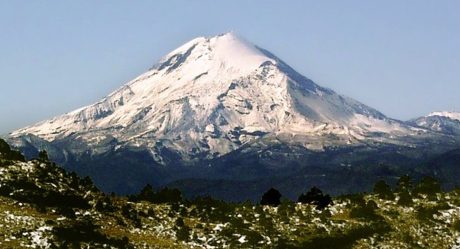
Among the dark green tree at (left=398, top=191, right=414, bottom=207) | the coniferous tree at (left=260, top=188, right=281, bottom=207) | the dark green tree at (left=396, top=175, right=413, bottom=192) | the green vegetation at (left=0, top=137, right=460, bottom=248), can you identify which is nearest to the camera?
the green vegetation at (left=0, top=137, right=460, bottom=248)

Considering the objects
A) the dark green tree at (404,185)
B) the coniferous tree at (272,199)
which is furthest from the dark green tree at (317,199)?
the dark green tree at (404,185)

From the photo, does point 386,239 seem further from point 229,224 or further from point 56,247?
point 56,247

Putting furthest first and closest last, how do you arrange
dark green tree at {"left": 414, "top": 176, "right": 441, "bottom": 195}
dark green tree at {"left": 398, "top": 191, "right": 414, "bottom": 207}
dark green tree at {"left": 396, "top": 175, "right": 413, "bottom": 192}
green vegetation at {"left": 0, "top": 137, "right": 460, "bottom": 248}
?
dark green tree at {"left": 396, "top": 175, "right": 413, "bottom": 192} < dark green tree at {"left": 414, "top": 176, "right": 441, "bottom": 195} < dark green tree at {"left": 398, "top": 191, "right": 414, "bottom": 207} < green vegetation at {"left": 0, "top": 137, "right": 460, "bottom": 248}

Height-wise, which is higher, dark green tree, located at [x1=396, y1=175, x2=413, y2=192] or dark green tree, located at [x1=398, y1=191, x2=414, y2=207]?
dark green tree, located at [x1=396, y1=175, x2=413, y2=192]

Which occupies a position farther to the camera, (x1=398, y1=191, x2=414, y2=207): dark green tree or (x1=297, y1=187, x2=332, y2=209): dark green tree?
(x1=297, y1=187, x2=332, y2=209): dark green tree

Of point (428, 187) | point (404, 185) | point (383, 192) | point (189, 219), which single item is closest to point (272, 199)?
point (383, 192)

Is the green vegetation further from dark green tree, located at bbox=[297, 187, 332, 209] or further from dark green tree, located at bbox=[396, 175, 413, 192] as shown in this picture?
dark green tree, located at bbox=[396, 175, 413, 192]

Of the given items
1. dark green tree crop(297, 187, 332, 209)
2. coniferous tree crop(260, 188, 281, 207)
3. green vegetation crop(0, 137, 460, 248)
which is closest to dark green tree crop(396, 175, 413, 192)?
green vegetation crop(0, 137, 460, 248)

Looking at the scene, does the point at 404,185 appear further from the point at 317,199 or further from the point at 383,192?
the point at 317,199

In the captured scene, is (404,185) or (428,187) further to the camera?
(404,185)

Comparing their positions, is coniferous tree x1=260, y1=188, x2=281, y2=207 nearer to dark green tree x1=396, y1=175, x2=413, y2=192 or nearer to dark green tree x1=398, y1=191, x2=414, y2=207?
dark green tree x1=398, y1=191, x2=414, y2=207
